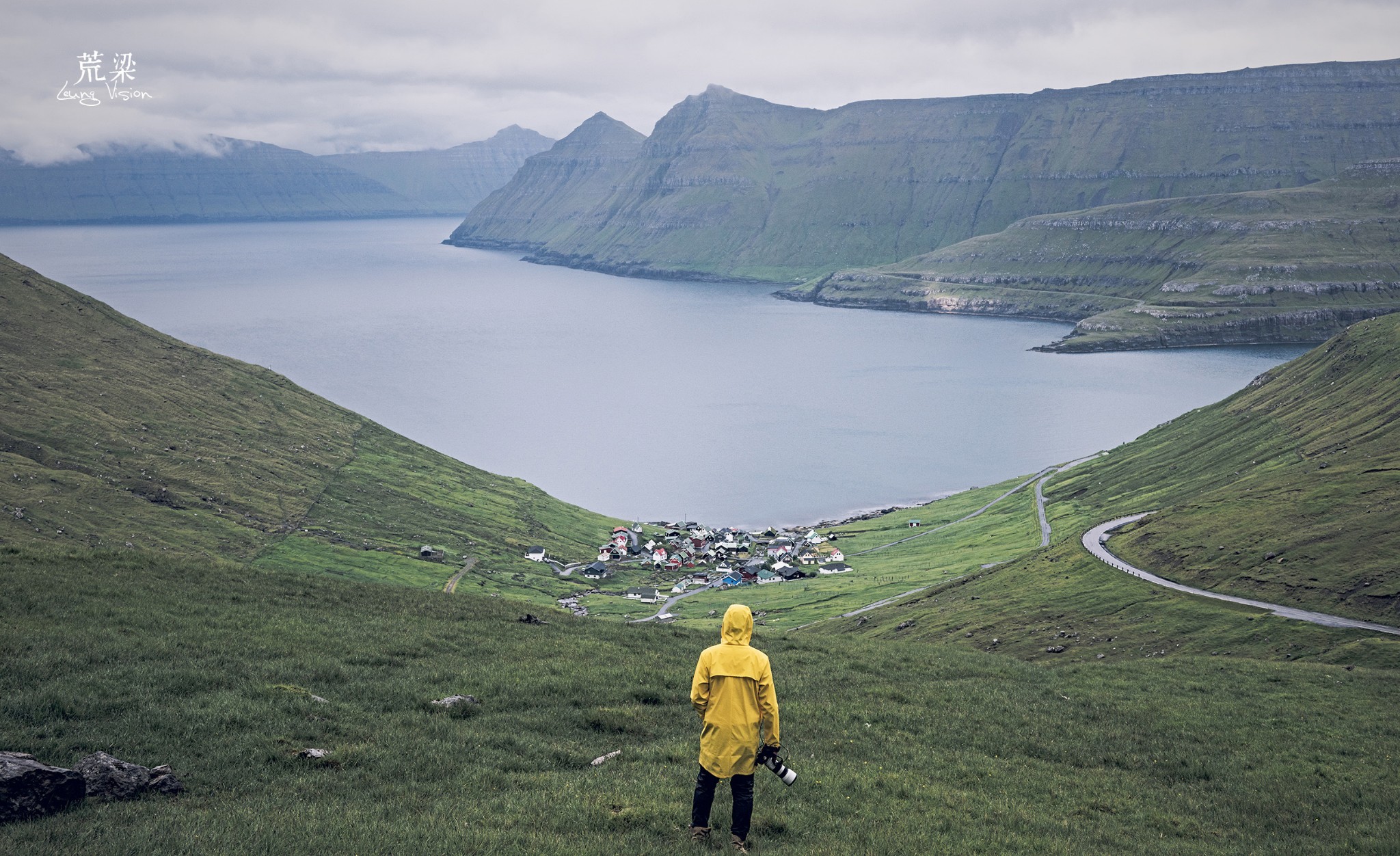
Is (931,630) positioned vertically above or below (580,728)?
below

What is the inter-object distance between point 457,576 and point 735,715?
8171 cm

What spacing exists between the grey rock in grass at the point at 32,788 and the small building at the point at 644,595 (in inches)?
3389

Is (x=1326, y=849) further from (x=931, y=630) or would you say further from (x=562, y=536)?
(x=562, y=536)

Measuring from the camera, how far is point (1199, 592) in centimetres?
6550

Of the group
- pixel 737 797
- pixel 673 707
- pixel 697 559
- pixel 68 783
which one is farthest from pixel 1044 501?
pixel 68 783

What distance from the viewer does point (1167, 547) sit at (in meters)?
76.8

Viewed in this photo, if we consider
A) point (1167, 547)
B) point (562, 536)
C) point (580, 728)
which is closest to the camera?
point (580, 728)

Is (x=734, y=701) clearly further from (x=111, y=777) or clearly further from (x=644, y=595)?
(x=644, y=595)

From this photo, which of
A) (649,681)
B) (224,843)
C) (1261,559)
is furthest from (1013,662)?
(1261,559)

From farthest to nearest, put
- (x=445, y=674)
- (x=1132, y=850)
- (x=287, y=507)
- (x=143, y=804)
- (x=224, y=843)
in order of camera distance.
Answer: (x=287, y=507), (x=445, y=674), (x=1132, y=850), (x=143, y=804), (x=224, y=843)

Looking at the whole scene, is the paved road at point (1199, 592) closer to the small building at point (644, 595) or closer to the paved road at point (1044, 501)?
the paved road at point (1044, 501)

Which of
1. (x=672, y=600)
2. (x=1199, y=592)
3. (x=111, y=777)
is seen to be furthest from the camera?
(x=672, y=600)

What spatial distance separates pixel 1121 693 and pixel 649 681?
14646 millimetres

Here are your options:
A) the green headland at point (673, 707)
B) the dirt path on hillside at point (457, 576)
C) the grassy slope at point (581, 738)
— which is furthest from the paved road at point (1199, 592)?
the dirt path on hillside at point (457, 576)
